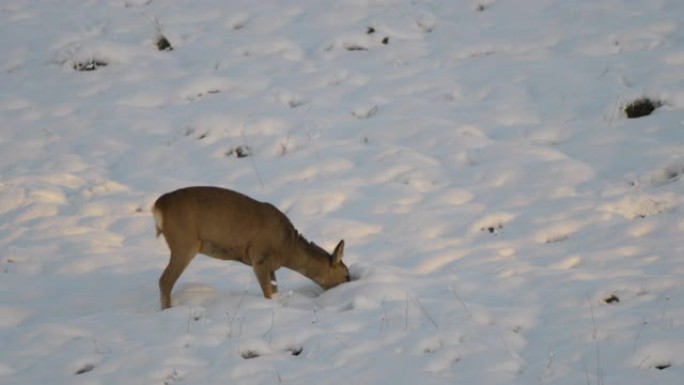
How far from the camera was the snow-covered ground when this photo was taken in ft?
22.4

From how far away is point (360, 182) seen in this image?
411 inches

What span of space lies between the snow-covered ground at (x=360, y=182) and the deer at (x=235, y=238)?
25 cm

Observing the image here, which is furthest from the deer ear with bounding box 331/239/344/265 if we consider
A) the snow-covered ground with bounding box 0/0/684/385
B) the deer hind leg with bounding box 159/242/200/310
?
the deer hind leg with bounding box 159/242/200/310

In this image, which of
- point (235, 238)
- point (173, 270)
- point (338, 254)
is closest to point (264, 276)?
point (235, 238)

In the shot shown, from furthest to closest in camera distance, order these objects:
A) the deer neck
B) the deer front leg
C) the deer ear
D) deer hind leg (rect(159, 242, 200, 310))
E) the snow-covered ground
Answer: the deer neck
the deer ear
the deer front leg
deer hind leg (rect(159, 242, 200, 310))
the snow-covered ground

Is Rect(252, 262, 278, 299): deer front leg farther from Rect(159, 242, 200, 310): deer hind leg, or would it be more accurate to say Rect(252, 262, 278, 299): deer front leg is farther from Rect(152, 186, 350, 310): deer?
Rect(159, 242, 200, 310): deer hind leg

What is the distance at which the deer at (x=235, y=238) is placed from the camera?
8023mm

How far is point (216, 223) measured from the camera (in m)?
8.25

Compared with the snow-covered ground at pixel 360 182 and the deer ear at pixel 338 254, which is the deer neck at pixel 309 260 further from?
the snow-covered ground at pixel 360 182

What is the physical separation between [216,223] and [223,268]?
1060 millimetres

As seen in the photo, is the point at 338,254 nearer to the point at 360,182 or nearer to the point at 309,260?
the point at 309,260

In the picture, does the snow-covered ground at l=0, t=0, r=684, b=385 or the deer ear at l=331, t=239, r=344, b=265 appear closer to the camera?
the snow-covered ground at l=0, t=0, r=684, b=385

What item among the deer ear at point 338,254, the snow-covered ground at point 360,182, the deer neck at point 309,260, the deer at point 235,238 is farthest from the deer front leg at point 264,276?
the deer ear at point 338,254

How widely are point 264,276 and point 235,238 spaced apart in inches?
15.9
